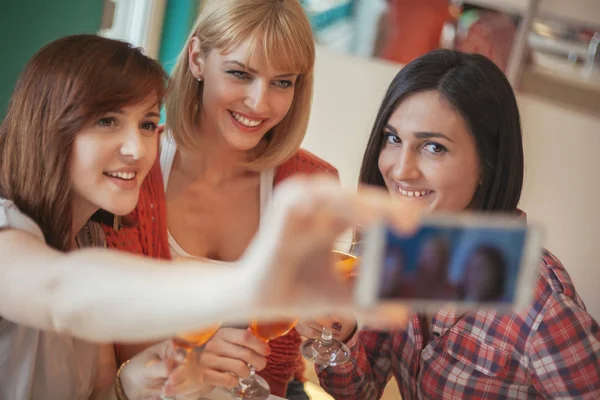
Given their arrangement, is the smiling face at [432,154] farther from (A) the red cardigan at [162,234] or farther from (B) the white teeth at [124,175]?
(B) the white teeth at [124,175]

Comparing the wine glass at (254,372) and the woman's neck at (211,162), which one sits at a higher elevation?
the woman's neck at (211,162)

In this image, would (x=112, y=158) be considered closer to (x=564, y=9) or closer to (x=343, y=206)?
(x=343, y=206)

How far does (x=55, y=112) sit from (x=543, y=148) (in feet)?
7.30

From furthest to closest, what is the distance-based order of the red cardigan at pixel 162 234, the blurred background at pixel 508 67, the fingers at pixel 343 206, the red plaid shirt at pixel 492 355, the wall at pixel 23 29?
the blurred background at pixel 508 67, the wall at pixel 23 29, the red cardigan at pixel 162 234, the red plaid shirt at pixel 492 355, the fingers at pixel 343 206

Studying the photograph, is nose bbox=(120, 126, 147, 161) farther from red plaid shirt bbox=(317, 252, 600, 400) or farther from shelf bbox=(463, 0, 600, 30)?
shelf bbox=(463, 0, 600, 30)

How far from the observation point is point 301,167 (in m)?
1.62

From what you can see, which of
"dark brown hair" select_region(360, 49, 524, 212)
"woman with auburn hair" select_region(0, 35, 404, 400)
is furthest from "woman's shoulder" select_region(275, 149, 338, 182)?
"woman with auburn hair" select_region(0, 35, 404, 400)

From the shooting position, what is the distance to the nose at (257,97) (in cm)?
138

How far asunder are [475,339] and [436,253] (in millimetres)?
715

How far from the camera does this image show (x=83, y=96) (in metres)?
0.97

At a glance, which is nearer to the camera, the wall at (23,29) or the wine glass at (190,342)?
the wine glass at (190,342)

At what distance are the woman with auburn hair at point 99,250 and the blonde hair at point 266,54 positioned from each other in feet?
1.02

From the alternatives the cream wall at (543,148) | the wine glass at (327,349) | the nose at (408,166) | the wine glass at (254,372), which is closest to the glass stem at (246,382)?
the wine glass at (254,372)

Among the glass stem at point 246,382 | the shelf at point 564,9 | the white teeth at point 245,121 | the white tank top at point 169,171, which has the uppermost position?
the shelf at point 564,9
